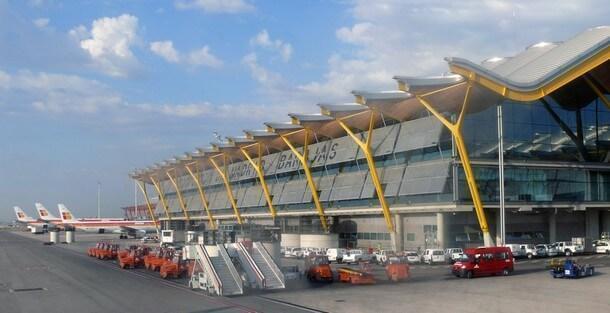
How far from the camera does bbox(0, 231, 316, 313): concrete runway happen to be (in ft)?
87.1

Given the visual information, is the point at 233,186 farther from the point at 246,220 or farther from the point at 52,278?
the point at 52,278

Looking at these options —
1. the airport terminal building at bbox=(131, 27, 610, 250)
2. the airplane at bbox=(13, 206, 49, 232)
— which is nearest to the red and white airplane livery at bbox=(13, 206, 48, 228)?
the airplane at bbox=(13, 206, 49, 232)

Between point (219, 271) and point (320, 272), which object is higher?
point (219, 271)

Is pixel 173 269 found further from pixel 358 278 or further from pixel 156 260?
pixel 358 278

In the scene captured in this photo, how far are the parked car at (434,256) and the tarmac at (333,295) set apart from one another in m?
9.15

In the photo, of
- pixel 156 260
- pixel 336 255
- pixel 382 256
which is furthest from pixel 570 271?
pixel 156 260

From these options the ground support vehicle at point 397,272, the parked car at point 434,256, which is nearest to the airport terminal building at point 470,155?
the parked car at point 434,256

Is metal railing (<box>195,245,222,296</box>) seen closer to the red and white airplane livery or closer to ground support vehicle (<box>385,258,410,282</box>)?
ground support vehicle (<box>385,258,410,282</box>)

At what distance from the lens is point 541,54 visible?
63.1 m

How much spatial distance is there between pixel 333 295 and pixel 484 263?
12788mm

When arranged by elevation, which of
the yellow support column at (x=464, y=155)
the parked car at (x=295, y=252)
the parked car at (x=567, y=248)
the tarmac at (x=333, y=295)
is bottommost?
the parked car at (x=295, y=252)

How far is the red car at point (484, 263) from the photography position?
127ft

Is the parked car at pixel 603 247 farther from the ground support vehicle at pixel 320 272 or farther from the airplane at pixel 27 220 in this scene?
the airplane at pixel 27 220

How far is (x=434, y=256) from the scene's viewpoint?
2060 inches
